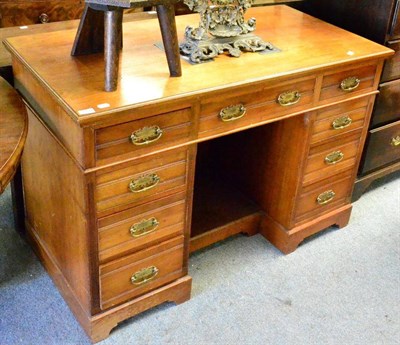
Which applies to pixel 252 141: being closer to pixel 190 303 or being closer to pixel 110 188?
pixel 190 303

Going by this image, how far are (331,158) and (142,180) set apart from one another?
2.84ft

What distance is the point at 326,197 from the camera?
2262 millimetres

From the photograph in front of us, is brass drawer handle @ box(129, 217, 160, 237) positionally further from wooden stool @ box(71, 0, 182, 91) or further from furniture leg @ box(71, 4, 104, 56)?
furniture leg @ box(71, 4, 104, 56)

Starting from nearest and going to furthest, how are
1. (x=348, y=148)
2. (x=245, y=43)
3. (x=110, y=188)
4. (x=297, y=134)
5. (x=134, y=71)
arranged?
(x=110, y=188)
(x=134, y=71)
(x=245, y=43)
(x=297, y=134)
(x=348, y=148)

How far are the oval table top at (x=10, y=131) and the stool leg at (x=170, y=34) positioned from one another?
440 mm

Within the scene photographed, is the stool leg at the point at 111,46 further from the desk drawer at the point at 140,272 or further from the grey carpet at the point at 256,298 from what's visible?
the grey carpet at the point at 256,298

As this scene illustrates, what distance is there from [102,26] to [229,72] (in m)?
0.41

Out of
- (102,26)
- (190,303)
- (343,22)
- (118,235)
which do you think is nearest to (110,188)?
(118,235)

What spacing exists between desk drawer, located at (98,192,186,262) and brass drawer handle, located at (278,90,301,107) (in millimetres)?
447

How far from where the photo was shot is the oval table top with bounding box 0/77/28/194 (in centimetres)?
126

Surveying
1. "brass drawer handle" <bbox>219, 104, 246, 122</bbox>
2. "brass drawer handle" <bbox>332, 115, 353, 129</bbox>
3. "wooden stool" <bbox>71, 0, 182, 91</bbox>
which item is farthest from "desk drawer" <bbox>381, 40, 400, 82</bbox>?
"wooden stool" <bbox>71, 0, 182, 91</bbox>

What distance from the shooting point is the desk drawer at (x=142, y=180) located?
1557 millimetres

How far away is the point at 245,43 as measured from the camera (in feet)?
6.19

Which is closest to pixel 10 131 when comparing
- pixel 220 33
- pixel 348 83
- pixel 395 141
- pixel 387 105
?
pixel 220 33
